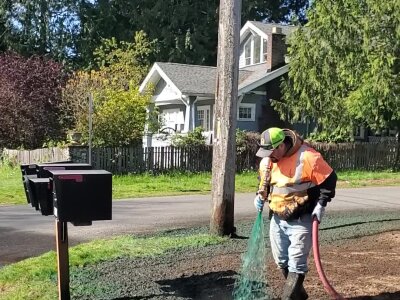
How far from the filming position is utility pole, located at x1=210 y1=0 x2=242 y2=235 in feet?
27.1

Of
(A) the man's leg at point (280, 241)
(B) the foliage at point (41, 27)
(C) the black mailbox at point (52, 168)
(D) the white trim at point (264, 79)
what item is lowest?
(A) the man's leg at point (280, 241)

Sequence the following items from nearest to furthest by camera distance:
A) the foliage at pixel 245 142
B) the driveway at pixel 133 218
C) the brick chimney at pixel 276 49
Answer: the driveway at pixel 133 218
the foliage at pixel 245 142
the brick chimney at pixel 276 49

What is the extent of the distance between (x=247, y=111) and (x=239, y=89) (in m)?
1.80

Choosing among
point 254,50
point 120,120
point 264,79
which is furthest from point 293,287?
point 254,50

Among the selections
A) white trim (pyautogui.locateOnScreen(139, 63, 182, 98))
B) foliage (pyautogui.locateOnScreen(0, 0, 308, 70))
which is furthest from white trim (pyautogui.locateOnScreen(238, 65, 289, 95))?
foliage (pyautogui.locateOnScreen(0, 0, 308, 70))

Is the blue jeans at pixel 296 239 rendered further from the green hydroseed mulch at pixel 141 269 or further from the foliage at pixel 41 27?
the foliage at pixel 41 27

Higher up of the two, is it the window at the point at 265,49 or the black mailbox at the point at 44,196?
the window at the point at 265,49

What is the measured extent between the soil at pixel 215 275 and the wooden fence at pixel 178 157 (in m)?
12.2

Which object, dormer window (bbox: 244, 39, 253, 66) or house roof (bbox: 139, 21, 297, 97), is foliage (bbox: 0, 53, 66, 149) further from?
dormer window (bbox: 244, 39, 253, 66)

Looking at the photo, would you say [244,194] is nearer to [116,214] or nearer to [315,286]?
[116,214]

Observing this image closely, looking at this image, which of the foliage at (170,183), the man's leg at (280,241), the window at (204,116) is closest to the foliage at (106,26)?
the window at (204,116)

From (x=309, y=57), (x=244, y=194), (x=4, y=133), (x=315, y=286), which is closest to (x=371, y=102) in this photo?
(x=309, y=57)

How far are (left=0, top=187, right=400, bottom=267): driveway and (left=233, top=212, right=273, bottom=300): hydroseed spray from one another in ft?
11.8

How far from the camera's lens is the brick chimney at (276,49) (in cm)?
2919
